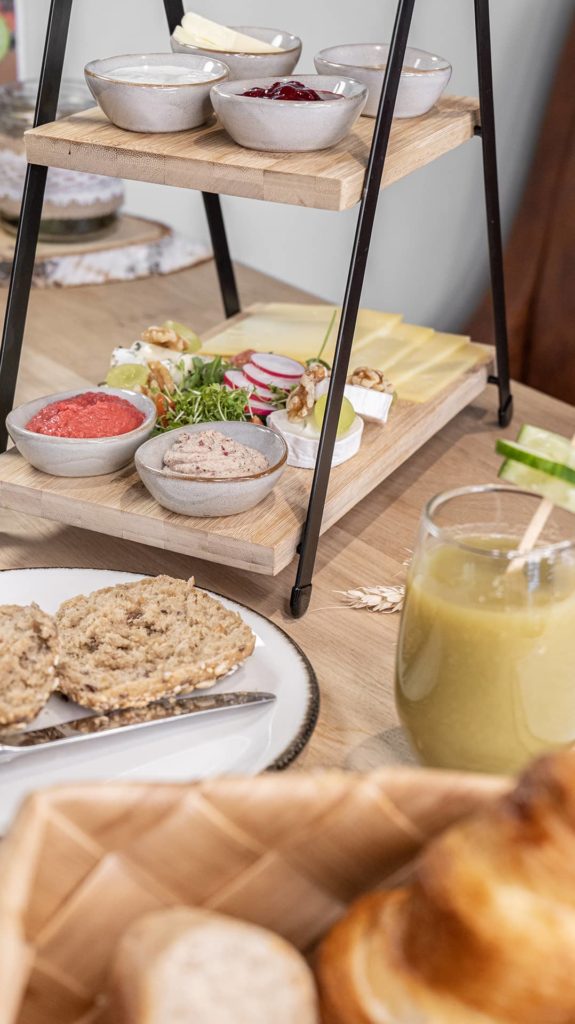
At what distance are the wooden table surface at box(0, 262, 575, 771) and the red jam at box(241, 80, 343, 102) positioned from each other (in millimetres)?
406

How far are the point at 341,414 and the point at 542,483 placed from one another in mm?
489

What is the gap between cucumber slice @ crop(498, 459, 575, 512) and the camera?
0.57 m

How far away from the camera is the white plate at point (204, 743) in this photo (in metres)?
0.65

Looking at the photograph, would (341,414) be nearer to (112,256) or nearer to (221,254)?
(221,254)

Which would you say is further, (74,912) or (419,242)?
(419,242)

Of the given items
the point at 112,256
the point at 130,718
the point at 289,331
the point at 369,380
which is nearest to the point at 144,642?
the point at 130,718

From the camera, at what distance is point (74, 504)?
3.17ft

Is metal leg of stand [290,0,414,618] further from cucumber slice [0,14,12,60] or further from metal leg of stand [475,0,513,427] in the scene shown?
cucumber slice [0,14,12,60]

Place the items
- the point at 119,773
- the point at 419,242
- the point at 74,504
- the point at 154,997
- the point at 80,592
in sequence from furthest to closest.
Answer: the point at 419,242 < the point at 74,504 < the point at 80,592 < the point at 119,773 < the point at 154,997

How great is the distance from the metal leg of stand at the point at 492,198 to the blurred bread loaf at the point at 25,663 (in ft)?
2.41

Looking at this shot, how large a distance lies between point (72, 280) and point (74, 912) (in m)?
1.53

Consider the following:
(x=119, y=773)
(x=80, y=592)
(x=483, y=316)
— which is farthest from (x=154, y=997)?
(x=483, y=316)

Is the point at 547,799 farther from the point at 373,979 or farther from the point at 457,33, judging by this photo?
the point at 457,33

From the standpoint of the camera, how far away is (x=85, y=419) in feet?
3.33
